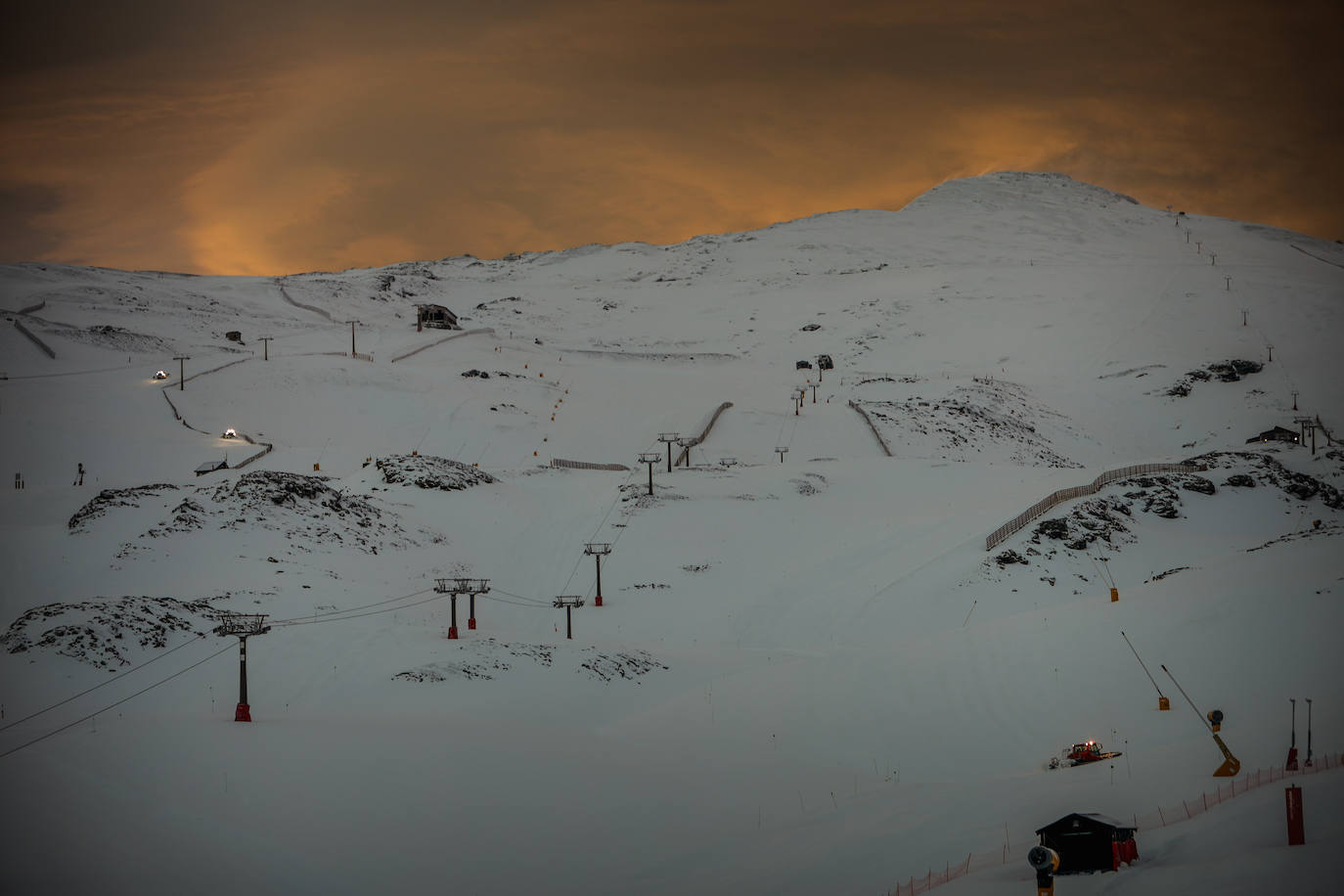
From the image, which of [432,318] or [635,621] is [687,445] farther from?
[432,318]

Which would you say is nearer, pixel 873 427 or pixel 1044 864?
pixel 1044 864

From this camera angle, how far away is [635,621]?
48.2 metres

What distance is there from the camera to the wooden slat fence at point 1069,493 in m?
52.8

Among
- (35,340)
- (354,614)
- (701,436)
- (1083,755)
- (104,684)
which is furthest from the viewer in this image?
(35,340)

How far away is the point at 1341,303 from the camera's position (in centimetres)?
12938

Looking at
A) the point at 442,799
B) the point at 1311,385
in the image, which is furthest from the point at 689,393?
the point at 442,799

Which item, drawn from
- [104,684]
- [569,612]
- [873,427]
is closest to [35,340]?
[873,427]

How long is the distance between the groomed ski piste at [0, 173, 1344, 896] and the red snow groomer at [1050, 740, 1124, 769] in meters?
0.48

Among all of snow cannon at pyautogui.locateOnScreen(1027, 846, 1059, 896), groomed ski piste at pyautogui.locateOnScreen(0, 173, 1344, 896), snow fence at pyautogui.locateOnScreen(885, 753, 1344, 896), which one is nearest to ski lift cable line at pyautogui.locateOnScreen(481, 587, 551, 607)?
groomed ski piste at pyautogui.locateOnScreen(0, 173, 1344, 896)

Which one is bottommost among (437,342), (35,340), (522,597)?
(522,597)

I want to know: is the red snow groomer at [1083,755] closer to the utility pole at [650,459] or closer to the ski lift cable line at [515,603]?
the ski lift cable line at [515,603]

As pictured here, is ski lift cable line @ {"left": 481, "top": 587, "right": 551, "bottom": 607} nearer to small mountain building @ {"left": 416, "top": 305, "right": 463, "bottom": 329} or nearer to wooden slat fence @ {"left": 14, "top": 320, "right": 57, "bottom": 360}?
wooden slat fence @ {"left": 14, "top": 320, "right": 57, "bottom": 360}

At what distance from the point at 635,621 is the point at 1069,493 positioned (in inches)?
949

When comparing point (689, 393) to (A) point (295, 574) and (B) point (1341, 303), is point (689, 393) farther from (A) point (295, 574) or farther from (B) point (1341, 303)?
(B) point (1341, 303)
